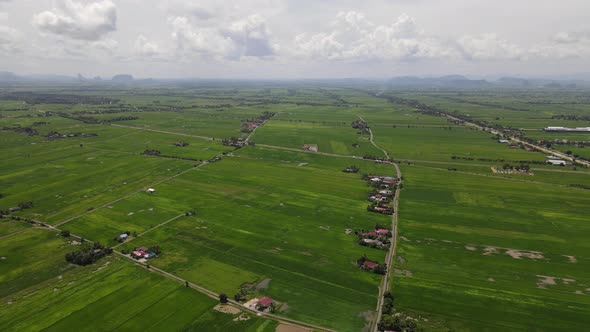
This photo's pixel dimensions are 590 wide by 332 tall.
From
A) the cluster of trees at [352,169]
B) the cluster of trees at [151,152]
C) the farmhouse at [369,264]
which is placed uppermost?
the cluster of trees at [151,152]

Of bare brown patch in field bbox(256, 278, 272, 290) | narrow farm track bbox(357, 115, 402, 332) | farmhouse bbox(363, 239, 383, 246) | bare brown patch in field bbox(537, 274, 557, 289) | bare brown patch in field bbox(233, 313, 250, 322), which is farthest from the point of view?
farmhouse bbox(363, 239, 383, 246)

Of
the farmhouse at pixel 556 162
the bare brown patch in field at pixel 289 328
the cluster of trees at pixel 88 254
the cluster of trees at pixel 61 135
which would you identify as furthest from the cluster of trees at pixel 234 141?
the farmhouse at pixel 556 162

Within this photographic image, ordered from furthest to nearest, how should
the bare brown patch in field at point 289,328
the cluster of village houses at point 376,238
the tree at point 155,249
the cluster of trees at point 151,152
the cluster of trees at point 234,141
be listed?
the cluster of trees at point 234,141, the cluster of trees at point 151,152, the cluster of village houses at point 376,238, the tree at point 155,249, the bare brown patch in field at point 289,328

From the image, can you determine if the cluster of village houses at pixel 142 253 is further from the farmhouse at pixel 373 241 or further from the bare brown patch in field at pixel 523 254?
the bare brown patch in field at pixel 523 254

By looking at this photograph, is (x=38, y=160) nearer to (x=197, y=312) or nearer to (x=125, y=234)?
(x=125, y=234)

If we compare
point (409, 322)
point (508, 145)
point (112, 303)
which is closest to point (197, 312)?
point (112, 303)

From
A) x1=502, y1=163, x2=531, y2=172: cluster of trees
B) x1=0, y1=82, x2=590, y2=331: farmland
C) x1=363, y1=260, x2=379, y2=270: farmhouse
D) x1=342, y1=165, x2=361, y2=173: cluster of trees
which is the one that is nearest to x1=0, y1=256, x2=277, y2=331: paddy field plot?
x1=0, y1=82, x2=590, y2=331: farmland

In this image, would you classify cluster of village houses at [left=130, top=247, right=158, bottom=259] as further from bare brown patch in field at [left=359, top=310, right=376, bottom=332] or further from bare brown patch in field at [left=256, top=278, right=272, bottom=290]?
bare brown patch in field at [left=359, top=310, right=376, bottom=332]
